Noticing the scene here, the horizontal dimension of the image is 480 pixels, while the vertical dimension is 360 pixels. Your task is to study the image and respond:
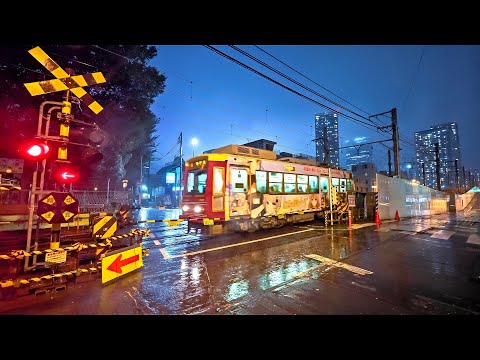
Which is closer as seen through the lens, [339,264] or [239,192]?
[339,264]

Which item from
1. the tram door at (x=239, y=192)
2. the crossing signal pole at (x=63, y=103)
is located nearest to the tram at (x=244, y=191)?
the tram door at (x=239, y=192)

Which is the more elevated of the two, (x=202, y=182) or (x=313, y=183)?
(x=313, y=183)

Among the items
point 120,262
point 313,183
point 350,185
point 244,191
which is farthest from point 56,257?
point 350,185

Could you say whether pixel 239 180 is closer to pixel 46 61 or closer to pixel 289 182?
pixel 289 182

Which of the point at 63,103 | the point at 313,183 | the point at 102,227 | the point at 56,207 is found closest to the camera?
the point at 56,207

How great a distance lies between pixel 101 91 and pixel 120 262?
60.4ft

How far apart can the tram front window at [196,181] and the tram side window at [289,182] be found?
14.3ft

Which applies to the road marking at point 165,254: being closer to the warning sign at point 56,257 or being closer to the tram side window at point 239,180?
the warning sign at point 56,257

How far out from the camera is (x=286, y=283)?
15.9 feet

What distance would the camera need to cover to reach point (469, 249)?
7.80m

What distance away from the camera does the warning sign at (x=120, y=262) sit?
4988mm
